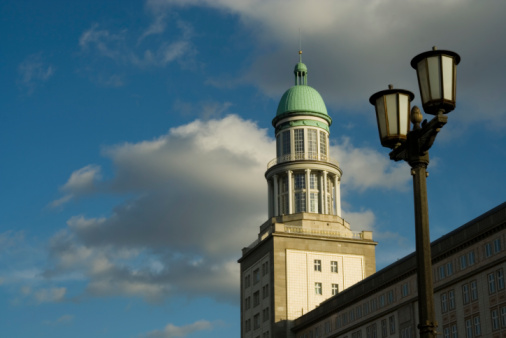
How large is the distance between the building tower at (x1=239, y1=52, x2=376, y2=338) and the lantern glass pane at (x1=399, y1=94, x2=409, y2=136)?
90.0 m

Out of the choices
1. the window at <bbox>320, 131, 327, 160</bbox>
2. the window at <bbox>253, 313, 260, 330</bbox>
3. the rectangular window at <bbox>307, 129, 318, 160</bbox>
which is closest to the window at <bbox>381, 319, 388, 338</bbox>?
the window at <bbox>253, 313, 260, 330</bbox>

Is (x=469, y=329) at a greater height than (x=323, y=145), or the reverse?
(x=323, y=145)

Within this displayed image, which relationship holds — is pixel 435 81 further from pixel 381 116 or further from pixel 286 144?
pixel 286 144

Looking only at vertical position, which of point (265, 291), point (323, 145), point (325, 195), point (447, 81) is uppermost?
point (323, 145)

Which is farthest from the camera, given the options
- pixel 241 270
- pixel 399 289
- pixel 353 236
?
pixel 241 270

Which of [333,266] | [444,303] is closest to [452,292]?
[444,303]

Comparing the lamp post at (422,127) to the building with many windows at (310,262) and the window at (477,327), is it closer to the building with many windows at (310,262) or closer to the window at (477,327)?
the window at (477,327)

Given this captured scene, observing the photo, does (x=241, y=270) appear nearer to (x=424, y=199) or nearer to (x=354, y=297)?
(x=354, y=297)

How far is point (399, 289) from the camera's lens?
8312 cm

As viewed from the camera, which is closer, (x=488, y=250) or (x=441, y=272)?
(x=488, y=250)

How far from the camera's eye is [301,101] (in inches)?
4557

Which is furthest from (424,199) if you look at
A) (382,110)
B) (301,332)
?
(301,332)

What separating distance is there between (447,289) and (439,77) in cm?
6300

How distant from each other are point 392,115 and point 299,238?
93.0 m
